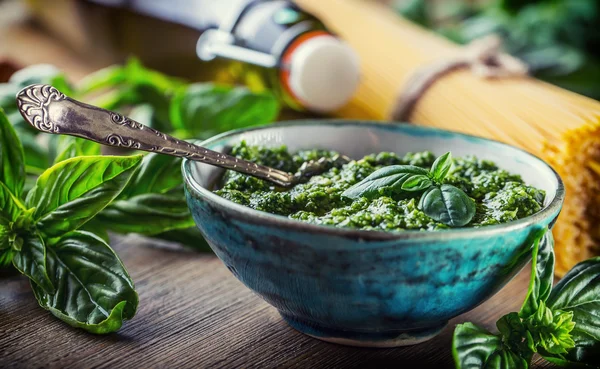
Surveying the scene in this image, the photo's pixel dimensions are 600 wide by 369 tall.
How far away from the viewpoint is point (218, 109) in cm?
147

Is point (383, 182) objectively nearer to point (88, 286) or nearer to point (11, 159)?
point (88, 286)

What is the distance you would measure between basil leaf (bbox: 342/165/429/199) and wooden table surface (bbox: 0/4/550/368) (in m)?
0.22

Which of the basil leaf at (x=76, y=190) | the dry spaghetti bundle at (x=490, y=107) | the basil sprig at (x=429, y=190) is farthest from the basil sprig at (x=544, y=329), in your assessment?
the basil leaf at (x=76, y=190)

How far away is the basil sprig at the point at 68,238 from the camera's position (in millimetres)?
911

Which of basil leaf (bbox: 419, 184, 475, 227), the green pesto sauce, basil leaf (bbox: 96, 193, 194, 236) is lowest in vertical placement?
basil leaf (bbox: 96, 193, 194, 236)

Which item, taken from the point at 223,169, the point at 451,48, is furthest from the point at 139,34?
the point at 223,169

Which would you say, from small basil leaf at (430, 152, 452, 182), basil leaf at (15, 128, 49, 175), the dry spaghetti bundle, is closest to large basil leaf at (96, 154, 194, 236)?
basil leaf at (15, 128, 49, 175)

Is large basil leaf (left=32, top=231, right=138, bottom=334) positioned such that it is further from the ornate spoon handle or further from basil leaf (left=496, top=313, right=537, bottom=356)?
basil leaf (left=496, top=313, right=537, bottom=356)

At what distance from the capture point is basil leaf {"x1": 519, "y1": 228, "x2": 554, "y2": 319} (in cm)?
83

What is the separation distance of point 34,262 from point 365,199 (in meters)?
0.49

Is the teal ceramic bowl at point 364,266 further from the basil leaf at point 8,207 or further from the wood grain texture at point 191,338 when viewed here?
the basil leaf at point 8,207

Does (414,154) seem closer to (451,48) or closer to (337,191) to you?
(337,191)

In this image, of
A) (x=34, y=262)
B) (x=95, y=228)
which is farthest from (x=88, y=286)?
(x=95, y=228)

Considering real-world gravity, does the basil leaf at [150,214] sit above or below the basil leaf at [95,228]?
above
